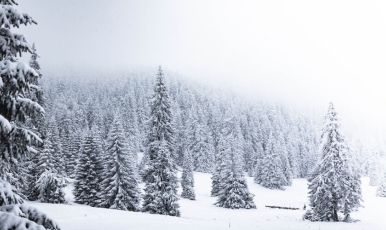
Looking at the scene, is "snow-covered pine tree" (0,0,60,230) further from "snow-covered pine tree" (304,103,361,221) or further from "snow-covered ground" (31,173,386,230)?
"snow-covered pine tree" (304,103,361,221)

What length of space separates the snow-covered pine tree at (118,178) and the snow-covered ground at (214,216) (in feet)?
18.9

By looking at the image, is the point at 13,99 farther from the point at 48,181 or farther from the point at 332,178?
the point at 332,178

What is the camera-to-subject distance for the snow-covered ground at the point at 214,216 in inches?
644

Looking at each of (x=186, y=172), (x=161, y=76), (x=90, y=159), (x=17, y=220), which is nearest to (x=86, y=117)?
(x=186, y=172)

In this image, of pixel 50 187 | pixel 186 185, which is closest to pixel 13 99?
pixel 50 187

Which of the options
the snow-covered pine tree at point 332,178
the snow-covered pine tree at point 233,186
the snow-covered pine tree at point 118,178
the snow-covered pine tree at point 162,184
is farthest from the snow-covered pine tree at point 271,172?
the snow-covered pine tree at point 162,184

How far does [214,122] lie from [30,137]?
129952 millimetres

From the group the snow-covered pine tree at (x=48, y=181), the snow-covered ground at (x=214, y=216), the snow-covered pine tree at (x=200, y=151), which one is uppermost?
the snow-covered pine tree at (x=200, y=151)

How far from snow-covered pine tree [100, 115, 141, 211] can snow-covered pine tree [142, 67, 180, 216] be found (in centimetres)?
492

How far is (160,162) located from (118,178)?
750cm

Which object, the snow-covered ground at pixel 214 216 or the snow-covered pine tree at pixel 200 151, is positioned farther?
the snow-covered pine tree at pixel 200 151

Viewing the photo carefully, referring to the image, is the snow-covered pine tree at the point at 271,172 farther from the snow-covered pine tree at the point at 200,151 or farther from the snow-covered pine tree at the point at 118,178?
the snow-covered pine tree at the point at 118,178

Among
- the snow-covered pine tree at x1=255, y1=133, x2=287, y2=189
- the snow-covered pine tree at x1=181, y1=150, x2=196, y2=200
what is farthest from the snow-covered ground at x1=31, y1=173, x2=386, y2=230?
the snow-covered pine tree at x1=255, y1=133, x2=287, y2=189

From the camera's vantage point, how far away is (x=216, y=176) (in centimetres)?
6066
